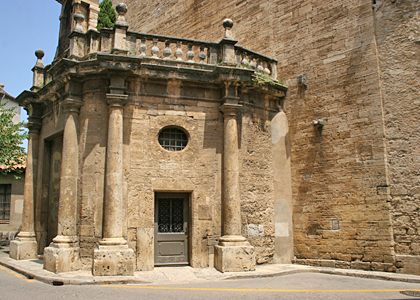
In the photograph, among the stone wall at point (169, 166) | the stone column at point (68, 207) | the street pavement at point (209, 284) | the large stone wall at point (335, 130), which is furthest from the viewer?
the large stone wall at point (335, 130)

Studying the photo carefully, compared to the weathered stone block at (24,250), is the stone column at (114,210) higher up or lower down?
higher up

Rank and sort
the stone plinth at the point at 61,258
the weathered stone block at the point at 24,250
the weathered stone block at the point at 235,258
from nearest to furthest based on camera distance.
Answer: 1. the stone plinth at the point at 61,258
2. the weathered stone block at the point at 235,258
3. the weathered stone block at the point at 24,250

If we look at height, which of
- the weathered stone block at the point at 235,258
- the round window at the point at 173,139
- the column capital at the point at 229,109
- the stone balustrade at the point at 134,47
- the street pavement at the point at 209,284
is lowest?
the street pavement at the point at 209,284

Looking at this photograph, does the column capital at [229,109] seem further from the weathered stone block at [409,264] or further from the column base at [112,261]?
the weathered stone block at [409,264]

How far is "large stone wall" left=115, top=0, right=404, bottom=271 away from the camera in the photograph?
891 cm

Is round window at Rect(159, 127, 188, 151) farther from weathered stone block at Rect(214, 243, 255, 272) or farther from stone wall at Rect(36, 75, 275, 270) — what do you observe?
weathered stone block at Rect(214, 243, 255, 272)

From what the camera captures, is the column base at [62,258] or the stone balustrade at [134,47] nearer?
the column base at [62,258]

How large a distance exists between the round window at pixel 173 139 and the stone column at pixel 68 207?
2183mm

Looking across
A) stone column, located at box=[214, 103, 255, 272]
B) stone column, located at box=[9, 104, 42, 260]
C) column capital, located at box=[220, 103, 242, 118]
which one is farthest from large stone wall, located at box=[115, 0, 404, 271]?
stone column, located at box=[9, 104, 42, 260]

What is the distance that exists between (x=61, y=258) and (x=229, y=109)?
215 inches

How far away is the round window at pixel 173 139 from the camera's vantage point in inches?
373

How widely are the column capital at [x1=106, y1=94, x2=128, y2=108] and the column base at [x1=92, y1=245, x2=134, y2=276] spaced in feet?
11.1

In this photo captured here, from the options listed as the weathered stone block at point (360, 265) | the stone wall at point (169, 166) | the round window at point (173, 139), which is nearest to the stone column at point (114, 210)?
the stone wall at point (169, 166)

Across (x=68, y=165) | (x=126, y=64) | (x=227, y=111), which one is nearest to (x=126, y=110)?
(x=126, y=64)
